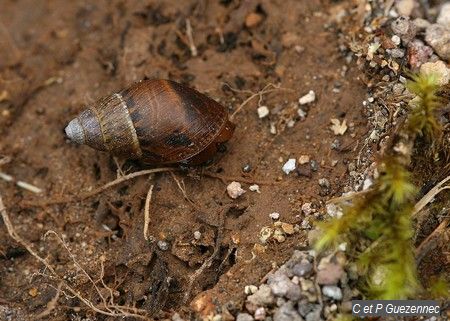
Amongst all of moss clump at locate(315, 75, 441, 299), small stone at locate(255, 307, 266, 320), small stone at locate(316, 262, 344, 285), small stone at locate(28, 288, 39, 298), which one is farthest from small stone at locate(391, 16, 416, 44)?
small stone at locate(28, 288, 39, 298)

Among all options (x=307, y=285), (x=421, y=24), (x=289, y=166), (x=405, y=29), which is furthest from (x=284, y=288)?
(x=421, y=24)

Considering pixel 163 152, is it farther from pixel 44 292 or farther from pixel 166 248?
pixel 44 292

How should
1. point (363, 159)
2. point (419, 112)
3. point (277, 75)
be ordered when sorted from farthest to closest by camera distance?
point (277, 75), point (363, 159), point (419, 112)

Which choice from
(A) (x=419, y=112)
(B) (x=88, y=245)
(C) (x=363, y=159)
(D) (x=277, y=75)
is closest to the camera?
(A) (x=419, y=112)

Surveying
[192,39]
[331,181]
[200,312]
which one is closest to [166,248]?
[200,312]

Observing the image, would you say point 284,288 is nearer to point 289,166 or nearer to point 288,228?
point 288,228

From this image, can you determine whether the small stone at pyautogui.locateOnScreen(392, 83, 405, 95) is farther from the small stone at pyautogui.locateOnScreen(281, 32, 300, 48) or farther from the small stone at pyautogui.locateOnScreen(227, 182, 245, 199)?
the small stone at pyautogui.locateOnScreen(227, 182, 245, 199)
